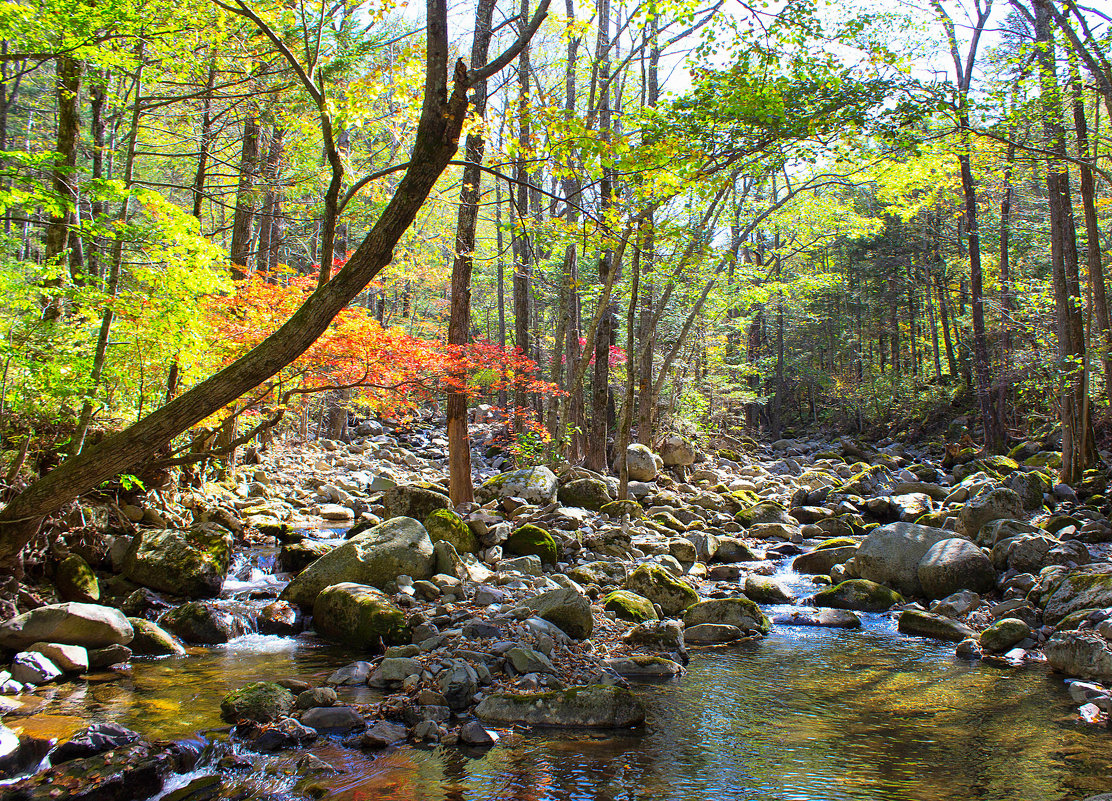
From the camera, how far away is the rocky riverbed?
14.8ft

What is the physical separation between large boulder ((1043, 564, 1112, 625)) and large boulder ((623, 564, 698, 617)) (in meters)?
3.52

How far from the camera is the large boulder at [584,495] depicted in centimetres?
1276

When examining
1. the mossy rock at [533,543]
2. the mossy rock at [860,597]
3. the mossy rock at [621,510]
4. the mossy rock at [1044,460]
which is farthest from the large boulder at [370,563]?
Answer: the mossy rock at [1044,460]

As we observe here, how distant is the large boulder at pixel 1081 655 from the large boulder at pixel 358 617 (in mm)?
5696

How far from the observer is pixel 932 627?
23.1ft

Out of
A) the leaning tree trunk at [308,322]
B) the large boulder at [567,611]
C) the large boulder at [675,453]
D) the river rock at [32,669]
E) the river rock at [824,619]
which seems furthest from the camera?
the large boulder at [675,453]

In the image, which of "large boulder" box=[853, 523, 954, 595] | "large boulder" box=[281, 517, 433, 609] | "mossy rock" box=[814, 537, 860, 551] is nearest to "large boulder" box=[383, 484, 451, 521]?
"large boulder" box=[281, 517, 433, 609]

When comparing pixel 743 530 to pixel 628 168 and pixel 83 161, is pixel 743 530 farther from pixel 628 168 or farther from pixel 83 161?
pixel 83 161

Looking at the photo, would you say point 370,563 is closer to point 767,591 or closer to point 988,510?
point 767,591

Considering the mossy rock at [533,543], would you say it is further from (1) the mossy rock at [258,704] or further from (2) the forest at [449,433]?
(1) the mossy rock at [258,704]

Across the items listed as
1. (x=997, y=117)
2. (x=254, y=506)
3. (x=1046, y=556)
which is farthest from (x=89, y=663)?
(x=997, y=117)

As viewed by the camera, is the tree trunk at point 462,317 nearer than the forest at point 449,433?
No

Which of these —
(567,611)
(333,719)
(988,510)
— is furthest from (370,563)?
(988,510)

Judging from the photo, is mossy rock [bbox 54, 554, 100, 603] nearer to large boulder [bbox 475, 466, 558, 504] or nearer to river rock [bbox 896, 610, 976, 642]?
large boulder [bbox 475, 466, 558, 504]
